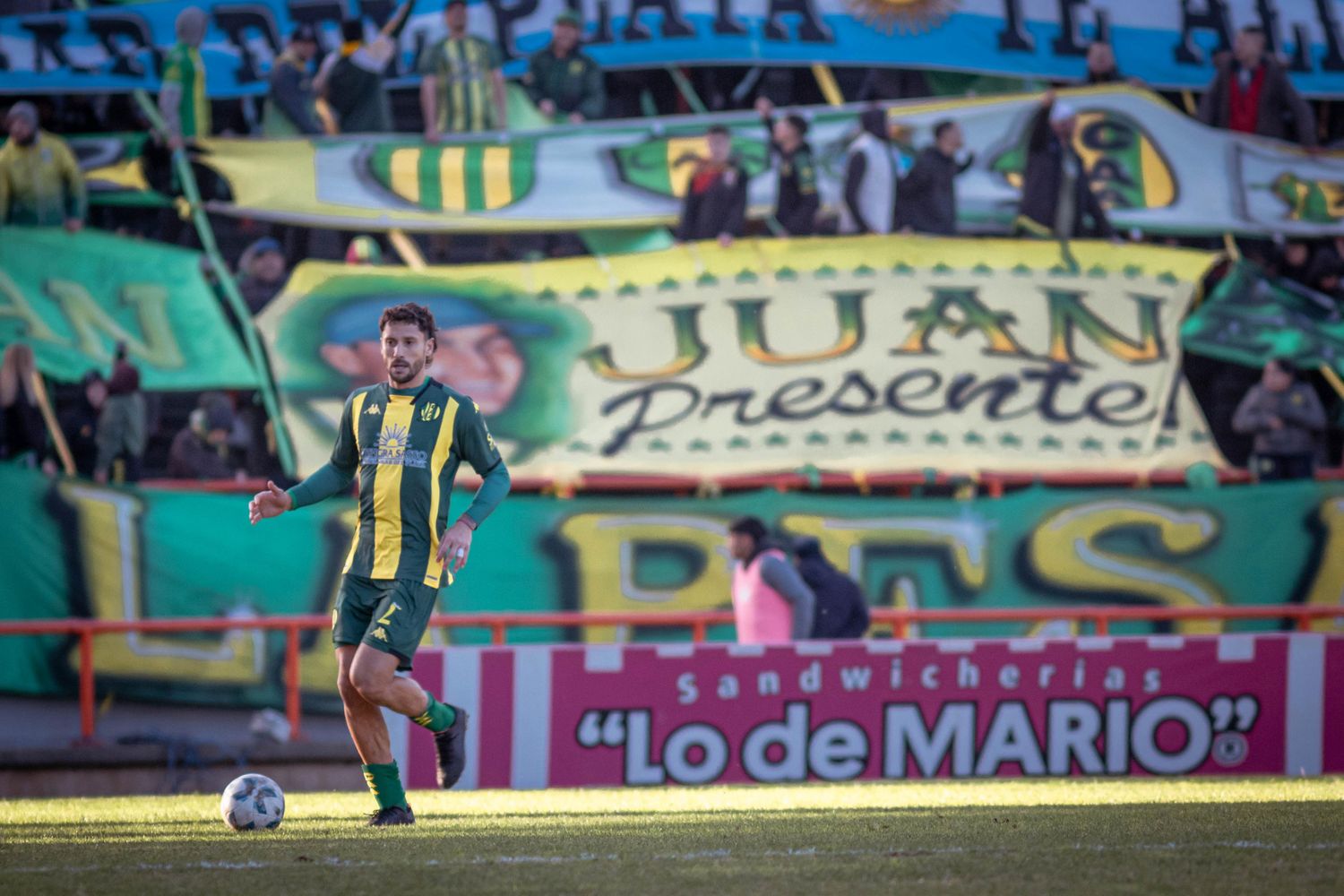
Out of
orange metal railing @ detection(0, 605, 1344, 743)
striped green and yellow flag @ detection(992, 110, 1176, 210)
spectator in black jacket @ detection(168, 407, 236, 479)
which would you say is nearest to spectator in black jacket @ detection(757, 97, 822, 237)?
striped green and yellow flag @ detection(992, 110, 1176, 210)

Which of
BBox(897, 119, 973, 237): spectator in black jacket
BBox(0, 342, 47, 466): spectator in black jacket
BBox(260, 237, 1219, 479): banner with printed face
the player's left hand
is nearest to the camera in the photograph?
the player's left hand

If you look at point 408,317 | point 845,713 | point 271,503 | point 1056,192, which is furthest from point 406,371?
point 1056,192

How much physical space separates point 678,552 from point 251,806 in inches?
281

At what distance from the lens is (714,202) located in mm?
13477

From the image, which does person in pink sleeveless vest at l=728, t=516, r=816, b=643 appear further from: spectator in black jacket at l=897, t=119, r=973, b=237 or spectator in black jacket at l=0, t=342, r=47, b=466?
spectator in black jacket at l=0, t=342, r=47, b=466

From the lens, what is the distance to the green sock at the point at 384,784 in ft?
20.0

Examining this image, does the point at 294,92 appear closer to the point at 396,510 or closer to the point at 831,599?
the point at 831,599

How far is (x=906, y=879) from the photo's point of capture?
4680 mm

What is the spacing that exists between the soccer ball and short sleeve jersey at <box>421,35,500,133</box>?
817cm

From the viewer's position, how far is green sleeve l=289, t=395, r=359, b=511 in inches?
238

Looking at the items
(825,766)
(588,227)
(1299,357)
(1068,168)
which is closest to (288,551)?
(588,227)

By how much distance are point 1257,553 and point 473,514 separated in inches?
347

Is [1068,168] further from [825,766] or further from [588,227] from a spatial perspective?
[825,766]

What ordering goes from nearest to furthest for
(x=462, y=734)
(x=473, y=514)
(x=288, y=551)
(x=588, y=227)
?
(x=473, y=514) < (x=462, y=734) < (x=288, y=551) < (x=588, y=227)
